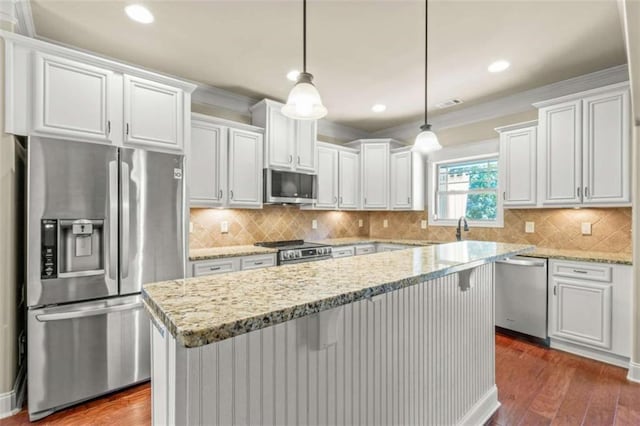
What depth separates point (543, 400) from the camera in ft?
7.24

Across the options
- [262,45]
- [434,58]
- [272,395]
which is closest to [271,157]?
[262,45]

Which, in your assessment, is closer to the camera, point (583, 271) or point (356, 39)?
point (356, 39)

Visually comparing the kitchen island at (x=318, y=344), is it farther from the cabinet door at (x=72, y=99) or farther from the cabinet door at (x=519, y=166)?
the cabinet door at (x=519, y=166)

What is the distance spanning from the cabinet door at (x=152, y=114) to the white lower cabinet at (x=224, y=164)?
46 centimetres

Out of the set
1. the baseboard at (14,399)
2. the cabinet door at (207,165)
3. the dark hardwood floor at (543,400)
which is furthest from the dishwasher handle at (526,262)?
the baseboard at (14,399)

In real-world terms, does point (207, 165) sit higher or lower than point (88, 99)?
lower

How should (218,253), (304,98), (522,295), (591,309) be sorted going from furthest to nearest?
(522,295), (218,253), (591,309), (304,98)

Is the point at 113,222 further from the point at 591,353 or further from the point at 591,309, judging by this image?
the point at 591,353

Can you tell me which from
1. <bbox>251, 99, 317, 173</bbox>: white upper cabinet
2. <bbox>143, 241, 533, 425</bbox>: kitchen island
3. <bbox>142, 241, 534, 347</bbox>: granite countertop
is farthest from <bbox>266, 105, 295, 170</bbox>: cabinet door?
<bbox>142, 241, 534, 347</bbox>: granite countertop

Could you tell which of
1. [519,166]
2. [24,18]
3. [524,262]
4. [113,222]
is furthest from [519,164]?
[24,18]

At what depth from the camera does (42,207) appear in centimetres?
201

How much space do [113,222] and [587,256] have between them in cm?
393

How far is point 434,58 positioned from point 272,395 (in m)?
2.91

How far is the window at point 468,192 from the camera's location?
4008 mm
